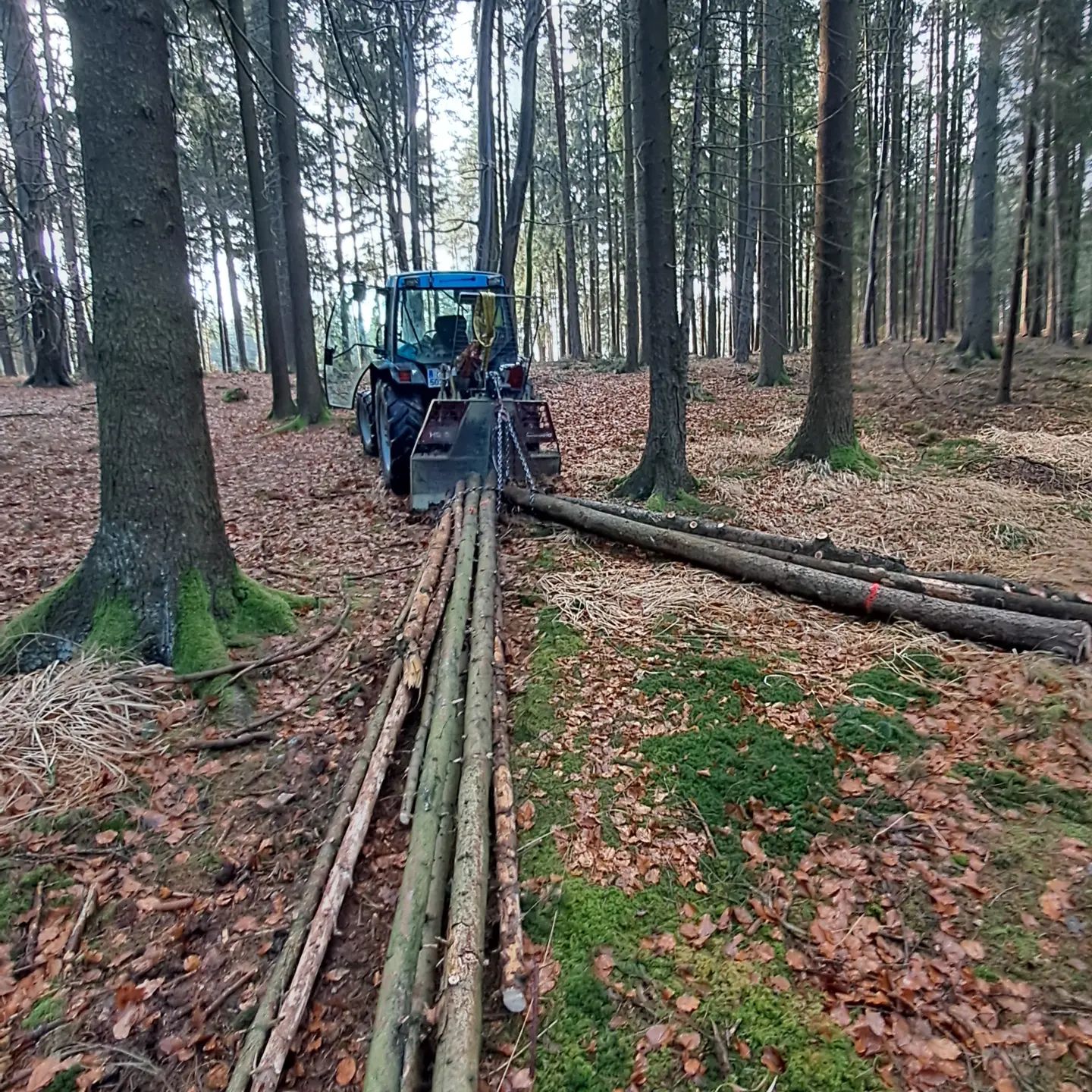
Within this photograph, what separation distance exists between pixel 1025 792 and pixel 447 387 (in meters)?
6.90

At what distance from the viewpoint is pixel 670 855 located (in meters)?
2.94

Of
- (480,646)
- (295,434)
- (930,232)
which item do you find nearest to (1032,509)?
(480,646)

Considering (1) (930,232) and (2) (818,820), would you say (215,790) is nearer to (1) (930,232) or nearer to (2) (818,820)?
(2) (818,820)

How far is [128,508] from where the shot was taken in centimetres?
432

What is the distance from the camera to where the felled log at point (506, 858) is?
2354mm

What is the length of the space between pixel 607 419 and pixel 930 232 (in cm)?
2226

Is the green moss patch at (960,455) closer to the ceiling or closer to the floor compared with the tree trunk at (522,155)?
closer to the floor

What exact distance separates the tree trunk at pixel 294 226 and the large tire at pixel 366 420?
2.76 meters

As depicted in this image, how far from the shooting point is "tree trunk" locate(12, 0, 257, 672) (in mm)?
4012

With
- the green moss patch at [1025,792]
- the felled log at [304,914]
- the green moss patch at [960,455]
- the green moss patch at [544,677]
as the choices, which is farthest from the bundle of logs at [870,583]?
the green moss patch at [960,455]

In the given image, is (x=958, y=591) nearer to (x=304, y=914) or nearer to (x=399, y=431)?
(x=304, y=914)

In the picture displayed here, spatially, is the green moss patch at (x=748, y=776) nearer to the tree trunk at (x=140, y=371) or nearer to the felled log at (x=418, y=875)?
the felled log at (x=418, y=875)

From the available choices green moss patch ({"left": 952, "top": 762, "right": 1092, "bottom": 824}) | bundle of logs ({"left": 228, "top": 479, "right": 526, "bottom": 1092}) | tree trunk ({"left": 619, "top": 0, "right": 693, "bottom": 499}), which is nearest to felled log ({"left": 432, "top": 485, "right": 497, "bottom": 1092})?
bundle of logs ({"left": 228, "top": 479, "right": 526, "bottom": 1092})

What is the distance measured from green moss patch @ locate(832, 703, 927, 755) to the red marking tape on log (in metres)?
1.03
